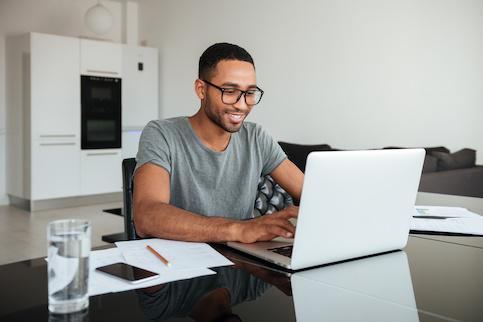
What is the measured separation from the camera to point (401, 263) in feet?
3.58

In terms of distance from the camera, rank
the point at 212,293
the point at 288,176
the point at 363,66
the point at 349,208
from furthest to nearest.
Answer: the point at 363,66 < the point at 288,176 < the point at 349,208 < the point at 212,293

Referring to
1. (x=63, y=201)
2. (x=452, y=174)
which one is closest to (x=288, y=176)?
(x=452, y=174)

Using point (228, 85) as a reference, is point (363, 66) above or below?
above

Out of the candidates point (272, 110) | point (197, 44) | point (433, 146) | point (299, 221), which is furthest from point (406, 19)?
point (299, 221)

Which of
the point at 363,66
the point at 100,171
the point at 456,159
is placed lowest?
the point at 100,171

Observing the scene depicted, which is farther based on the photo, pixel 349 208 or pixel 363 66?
pixel 363 66

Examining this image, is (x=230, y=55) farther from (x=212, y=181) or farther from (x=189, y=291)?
(x=189, y=291)

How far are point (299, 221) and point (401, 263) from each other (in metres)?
0.33

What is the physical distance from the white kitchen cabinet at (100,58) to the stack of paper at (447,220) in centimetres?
468

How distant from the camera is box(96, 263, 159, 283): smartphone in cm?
89

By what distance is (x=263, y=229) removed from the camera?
115 cm

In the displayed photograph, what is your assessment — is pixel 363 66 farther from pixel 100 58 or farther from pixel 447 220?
pixel 100 58

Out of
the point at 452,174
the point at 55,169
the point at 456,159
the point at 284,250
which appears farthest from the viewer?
the point at 55,169

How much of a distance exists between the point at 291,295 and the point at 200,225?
401 millimetres
